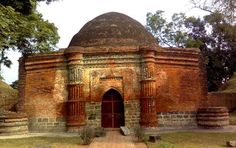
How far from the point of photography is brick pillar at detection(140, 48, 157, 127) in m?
13.7

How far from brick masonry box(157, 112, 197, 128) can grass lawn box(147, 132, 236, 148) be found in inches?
74.4

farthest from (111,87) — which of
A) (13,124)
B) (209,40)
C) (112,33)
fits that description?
(209,40)

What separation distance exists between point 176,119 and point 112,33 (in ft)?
16.6

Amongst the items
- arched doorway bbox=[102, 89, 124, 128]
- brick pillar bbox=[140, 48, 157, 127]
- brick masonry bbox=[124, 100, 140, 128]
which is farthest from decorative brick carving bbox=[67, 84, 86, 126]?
brick pillar bbox=[140, 48, 157, 127]

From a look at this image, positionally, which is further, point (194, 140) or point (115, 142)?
point (194, 140)

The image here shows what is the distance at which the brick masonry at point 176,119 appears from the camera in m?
14.2

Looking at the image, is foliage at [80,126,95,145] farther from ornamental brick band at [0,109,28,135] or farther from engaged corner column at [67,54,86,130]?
ornamental brick band at [0,109,28,135]

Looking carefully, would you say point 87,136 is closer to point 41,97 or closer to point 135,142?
point 135,142

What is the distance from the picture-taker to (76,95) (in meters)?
13.9

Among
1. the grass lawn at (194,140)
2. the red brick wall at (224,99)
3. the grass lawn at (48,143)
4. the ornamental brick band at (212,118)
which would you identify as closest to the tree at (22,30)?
the grass lawn at (48,143)

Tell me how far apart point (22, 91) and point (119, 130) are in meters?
4.88

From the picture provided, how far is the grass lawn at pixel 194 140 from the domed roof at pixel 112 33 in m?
5.62

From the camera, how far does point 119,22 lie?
17172mm

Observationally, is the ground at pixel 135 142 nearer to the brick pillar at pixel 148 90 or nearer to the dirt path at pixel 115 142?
the dirt path at pixel 115 142
